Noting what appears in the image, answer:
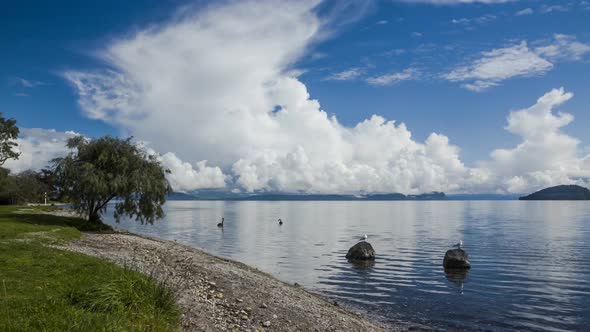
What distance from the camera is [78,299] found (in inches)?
507

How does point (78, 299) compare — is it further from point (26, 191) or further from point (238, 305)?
point (26, 191)

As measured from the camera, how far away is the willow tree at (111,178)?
45781 millimetres

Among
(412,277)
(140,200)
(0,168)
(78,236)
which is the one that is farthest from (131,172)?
(0,168)

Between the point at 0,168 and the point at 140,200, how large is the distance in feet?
197

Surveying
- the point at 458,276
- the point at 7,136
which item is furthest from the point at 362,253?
the point at 7,136

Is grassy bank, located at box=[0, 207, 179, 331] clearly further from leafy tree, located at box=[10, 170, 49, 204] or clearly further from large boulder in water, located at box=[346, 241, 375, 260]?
leafy tree, located at box=[10, 170, 49, 204]

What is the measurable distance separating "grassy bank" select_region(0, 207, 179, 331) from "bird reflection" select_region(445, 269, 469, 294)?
2694 centimetres

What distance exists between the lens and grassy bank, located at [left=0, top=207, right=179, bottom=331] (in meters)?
10.5

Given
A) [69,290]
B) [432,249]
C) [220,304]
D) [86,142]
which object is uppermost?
[86,142]

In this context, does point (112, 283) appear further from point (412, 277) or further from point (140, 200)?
point (140, 200)

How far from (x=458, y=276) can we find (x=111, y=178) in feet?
129

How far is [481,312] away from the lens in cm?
2662

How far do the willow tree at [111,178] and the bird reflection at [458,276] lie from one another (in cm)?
3393

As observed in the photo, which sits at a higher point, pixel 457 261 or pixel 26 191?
pixel 26 191
